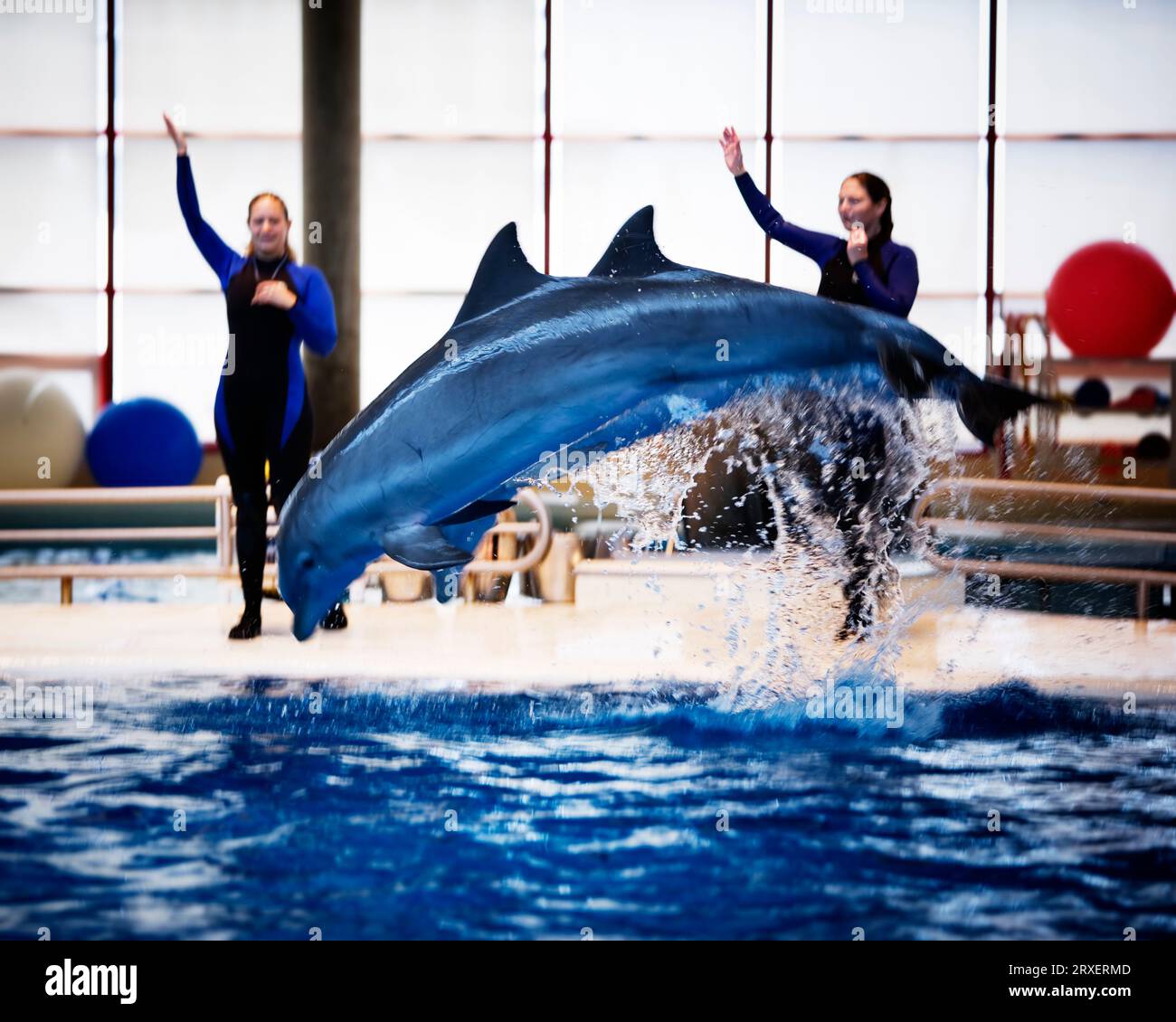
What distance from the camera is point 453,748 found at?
3070 mm

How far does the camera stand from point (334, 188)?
32.0 feet

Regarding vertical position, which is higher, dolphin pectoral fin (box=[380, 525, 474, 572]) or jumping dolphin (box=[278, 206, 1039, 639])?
jumping dolphin (box=[278, 206, 1039, 639])

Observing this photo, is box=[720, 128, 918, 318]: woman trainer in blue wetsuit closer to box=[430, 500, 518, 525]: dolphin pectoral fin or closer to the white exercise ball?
box=[430, 500, 518, 525]: dolphin pectoral fin

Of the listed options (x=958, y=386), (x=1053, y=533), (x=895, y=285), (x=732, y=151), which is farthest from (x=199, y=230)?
(x=1053, y=533)

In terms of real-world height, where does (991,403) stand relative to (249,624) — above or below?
above

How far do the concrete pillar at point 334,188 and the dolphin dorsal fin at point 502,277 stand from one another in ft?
22.0

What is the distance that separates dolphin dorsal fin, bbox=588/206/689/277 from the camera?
3.06m

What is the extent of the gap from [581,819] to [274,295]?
236cm

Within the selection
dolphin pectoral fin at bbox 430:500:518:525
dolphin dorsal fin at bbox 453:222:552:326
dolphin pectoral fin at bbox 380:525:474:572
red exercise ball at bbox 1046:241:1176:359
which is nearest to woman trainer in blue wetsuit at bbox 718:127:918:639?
dolphin dorsal fin at bbox 453:222:552:326

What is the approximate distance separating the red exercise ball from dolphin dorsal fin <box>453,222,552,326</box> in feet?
22.9

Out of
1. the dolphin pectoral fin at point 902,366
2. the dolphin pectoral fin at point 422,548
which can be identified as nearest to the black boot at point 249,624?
the dolphin pectoral fin at point 422,548

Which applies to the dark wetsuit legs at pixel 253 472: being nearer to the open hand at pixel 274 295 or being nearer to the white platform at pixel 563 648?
the white platform at pixel 563 648

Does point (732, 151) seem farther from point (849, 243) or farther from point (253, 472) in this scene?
point (253, 472)
